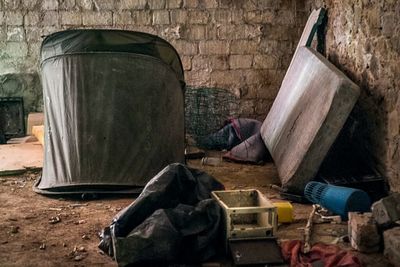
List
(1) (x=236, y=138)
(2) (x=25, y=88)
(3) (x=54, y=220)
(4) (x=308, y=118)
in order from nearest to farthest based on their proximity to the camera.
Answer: (3) (x=54, y=220) < (4) (x=308, y=118) < (1) (x=236, y=138) < (2) (x=25, y=88)

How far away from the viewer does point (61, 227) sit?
10.7 feet

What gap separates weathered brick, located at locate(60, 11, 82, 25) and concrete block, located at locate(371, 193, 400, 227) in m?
4.81

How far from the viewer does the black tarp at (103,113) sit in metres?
3.87

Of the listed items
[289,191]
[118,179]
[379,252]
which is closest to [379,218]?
[379,252]

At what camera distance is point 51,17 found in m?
6.46

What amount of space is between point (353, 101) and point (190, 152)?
7.60ft

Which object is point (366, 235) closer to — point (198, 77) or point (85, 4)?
point (198, 77)

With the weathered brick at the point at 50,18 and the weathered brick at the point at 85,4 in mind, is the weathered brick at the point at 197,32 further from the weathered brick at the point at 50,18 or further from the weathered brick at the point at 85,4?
the weathered brick at the point at 50,18

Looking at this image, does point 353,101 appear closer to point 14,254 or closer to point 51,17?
point 14,254

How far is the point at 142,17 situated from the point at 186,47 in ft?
2.24

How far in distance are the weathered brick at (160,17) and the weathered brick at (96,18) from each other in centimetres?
58

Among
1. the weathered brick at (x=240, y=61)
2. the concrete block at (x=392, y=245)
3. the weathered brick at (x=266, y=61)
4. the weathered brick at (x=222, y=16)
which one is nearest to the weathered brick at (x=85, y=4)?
the weathered brick at (x=222, y=16)

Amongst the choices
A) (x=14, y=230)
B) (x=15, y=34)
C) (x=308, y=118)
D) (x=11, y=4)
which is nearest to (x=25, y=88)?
(x=15, y=34)

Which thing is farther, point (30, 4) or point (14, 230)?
point (30, 4)
